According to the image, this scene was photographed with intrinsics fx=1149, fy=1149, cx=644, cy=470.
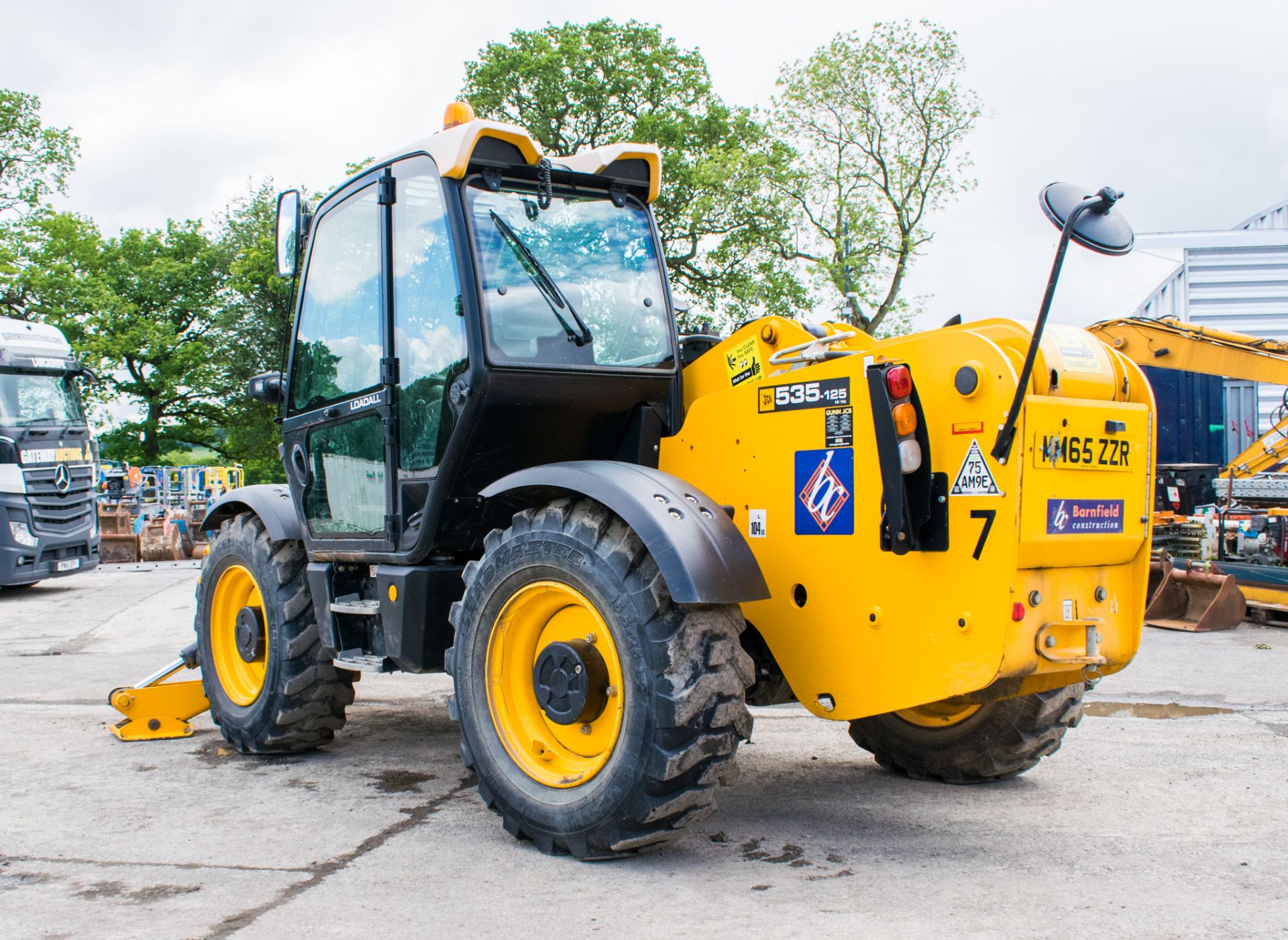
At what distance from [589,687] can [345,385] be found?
220 cm

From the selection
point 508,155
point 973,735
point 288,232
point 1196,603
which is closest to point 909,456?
point 973,735

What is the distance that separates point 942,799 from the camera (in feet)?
15.3

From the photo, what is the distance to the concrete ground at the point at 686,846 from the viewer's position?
3.28 metres

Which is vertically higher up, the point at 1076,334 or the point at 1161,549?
the point at 1076,334

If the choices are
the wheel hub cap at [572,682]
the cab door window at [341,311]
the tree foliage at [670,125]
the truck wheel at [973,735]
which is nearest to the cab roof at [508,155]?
the cab door window at [341,311]

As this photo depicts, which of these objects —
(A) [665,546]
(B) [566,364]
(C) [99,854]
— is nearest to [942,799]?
(A) [665,546]

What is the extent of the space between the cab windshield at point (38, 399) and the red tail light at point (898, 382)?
14.5m

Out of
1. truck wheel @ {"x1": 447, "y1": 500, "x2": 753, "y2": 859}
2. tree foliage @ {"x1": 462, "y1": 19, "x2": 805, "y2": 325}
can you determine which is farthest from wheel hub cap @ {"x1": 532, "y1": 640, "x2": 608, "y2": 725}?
tree foliage @ {"x1": 462, "y1": 19, "x2": 805, "y2": 325}

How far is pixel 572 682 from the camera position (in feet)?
12.8

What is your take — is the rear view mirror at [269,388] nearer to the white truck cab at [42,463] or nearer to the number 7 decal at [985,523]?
the number 7 decal at [985,523]

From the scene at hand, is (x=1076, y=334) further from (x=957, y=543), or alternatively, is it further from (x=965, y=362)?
(x=957, y=543)

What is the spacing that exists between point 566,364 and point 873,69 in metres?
30.2

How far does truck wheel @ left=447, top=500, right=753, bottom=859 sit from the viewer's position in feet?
11.7

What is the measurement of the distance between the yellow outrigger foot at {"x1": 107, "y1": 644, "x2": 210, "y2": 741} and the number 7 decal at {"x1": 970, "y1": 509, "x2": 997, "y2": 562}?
431cm
